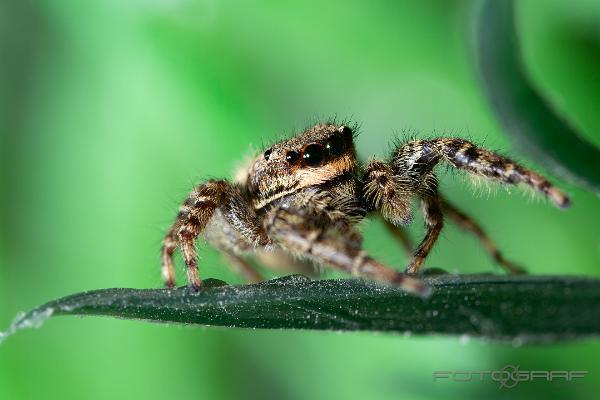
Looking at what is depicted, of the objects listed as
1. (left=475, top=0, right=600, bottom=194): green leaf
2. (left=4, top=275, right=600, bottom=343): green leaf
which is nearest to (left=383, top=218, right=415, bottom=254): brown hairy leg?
(left=4, top=275, right=600, bottom=343): green leaf

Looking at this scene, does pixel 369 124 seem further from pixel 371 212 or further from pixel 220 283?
pixel 220 283

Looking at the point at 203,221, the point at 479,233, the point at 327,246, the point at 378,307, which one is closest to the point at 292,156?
the point at 203,221

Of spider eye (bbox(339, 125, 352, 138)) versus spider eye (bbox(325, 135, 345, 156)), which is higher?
spider eye (bbox(339, 125, 352, 138))

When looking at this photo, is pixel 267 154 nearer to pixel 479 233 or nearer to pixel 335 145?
pixel 335 145

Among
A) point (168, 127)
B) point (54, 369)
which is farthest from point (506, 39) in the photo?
point (54, 369)

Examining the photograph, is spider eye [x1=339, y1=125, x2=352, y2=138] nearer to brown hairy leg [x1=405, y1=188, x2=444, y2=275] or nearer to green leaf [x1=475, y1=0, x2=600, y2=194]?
brown hairy leg [x1=405, y1=188, x2=444, y2=275]
